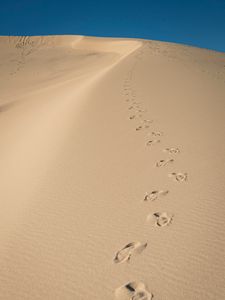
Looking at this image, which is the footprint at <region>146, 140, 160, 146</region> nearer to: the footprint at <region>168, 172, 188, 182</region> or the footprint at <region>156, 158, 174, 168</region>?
the footprint at <region>156, 158, 174, 168</region>

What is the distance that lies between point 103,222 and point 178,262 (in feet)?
2.53

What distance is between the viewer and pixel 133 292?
1.79 m

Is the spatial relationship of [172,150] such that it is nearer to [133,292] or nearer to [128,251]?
[128,251]

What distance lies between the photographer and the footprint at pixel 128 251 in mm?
2062

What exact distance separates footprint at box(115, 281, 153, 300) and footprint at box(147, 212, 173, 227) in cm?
61

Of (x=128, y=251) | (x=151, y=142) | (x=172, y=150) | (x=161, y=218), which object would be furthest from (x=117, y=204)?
(x=151, y=142)

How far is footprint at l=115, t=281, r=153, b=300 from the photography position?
5.76 feet

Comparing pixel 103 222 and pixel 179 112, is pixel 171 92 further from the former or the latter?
pixel 103 222

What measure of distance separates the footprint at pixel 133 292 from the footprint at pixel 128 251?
0.21 metres

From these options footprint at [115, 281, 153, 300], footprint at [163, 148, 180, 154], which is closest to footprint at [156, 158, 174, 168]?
footprint at [163, 148, 180, 154]

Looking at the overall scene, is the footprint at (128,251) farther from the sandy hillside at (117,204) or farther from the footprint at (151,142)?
the footprint at (151,142)

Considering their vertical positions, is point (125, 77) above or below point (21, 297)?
above

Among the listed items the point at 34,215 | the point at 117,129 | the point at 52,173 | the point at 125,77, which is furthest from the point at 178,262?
the point at 125,77

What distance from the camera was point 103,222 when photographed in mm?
2547
